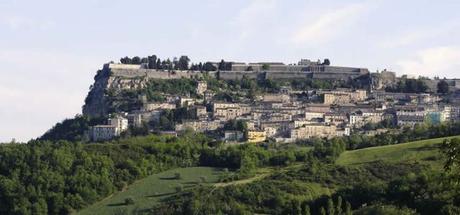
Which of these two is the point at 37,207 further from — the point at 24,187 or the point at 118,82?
the point at 118,82

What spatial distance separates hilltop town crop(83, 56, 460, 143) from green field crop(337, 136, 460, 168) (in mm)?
26847

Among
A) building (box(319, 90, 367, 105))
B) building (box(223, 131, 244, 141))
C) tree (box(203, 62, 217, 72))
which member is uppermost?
tree (box(203, 62, 217, 72))

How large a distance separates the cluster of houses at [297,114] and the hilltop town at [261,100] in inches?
4.5

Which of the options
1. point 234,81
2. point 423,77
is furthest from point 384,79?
point 234,81

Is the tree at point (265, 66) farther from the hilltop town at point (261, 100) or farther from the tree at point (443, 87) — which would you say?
the tree at point (443, 87)

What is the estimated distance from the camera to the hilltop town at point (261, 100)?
112m

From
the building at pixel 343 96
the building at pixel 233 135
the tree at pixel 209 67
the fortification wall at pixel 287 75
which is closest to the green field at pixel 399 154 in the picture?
the building at pixel 233 135

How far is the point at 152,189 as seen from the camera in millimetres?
77062

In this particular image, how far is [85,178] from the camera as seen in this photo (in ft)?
259

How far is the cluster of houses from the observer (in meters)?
110


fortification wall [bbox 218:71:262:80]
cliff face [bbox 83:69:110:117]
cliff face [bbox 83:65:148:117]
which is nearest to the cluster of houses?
cliff face [bbox 83:65:148:117]

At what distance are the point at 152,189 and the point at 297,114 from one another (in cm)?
4511

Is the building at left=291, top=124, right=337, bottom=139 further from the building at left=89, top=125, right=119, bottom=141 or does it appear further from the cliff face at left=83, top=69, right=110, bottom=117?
the cliff face at left=83, top=69, right=110, bottom=117

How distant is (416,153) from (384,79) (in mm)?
62233
